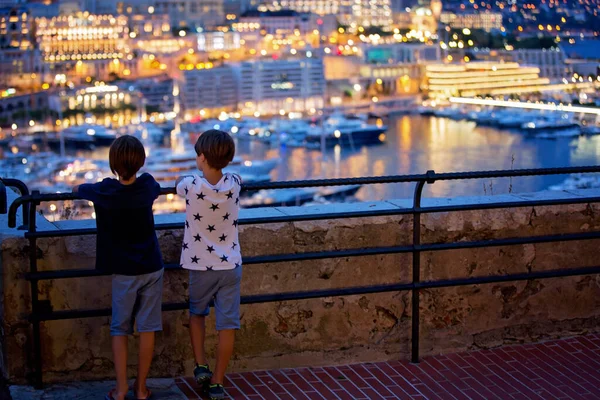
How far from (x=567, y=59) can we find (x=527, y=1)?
14773 millimetres

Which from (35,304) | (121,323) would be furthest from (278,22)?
(121,323)

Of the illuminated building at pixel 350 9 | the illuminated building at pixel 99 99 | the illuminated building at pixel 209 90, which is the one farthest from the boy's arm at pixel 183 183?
the illuminated building at pixel 350 9

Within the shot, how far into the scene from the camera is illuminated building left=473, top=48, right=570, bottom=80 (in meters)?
55.2

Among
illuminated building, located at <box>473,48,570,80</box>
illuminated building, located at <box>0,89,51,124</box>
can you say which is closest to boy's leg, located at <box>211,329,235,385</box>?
illuminated building, located at <box>473,48,570,80</box>

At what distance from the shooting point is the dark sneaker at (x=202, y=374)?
249 cm

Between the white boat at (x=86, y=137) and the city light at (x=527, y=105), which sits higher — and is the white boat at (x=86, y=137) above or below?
below

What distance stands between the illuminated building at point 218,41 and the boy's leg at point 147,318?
6983 cm

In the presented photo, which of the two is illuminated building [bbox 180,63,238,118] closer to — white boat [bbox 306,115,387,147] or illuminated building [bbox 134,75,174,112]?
illuminated building [bbox 134,75,174,112]

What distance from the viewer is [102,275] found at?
99.4 inches

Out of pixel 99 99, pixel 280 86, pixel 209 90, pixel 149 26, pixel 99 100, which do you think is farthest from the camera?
pixel 149 26

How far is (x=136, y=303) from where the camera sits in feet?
7.95

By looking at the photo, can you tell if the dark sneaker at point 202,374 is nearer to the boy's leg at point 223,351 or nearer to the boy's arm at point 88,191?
the boy's leg at point 223,351

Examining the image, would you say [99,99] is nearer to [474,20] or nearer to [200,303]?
[474,20]

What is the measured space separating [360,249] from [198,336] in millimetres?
532
